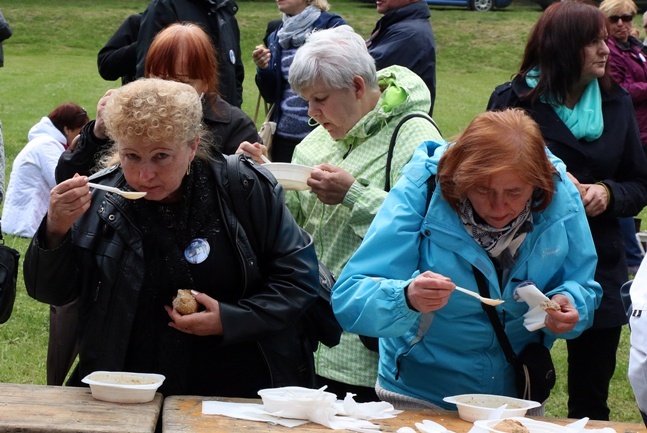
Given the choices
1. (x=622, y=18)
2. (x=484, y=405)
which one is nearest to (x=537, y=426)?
(x=484, y=405)

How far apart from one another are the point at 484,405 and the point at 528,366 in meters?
0.21

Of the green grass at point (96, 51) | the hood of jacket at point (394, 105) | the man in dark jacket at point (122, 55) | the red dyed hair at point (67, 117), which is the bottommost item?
the green grass at point (96, 51)

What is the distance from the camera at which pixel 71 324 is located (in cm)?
318

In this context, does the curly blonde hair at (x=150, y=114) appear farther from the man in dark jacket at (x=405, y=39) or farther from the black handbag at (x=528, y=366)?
the man in dark jacket at (x=405, y=39)

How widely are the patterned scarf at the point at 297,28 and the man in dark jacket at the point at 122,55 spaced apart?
0.94 m

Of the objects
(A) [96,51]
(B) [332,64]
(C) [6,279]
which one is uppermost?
(B) [332,64]

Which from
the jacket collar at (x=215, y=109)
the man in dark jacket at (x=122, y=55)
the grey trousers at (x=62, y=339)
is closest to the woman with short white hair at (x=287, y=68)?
the man in dark jacket at (x=122, y=55)

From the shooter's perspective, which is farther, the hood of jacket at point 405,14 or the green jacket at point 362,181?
the hood of jacket at point 405,14

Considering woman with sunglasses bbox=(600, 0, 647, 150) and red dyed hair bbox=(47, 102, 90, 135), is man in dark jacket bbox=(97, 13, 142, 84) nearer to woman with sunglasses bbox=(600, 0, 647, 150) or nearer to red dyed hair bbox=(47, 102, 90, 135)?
red dyed hair bbox=(47, 102, 90, 135)

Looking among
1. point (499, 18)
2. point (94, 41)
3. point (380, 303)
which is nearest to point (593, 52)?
point (380, 303)

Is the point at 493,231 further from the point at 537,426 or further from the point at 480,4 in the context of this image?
the point at 480,4

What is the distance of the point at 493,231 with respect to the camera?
2.95 metres

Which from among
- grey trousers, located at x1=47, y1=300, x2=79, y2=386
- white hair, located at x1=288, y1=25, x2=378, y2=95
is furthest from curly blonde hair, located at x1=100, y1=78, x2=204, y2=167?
white hair, located at x1=288, y1=25, x2=378, y2=95

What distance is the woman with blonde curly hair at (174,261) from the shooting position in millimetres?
2955
